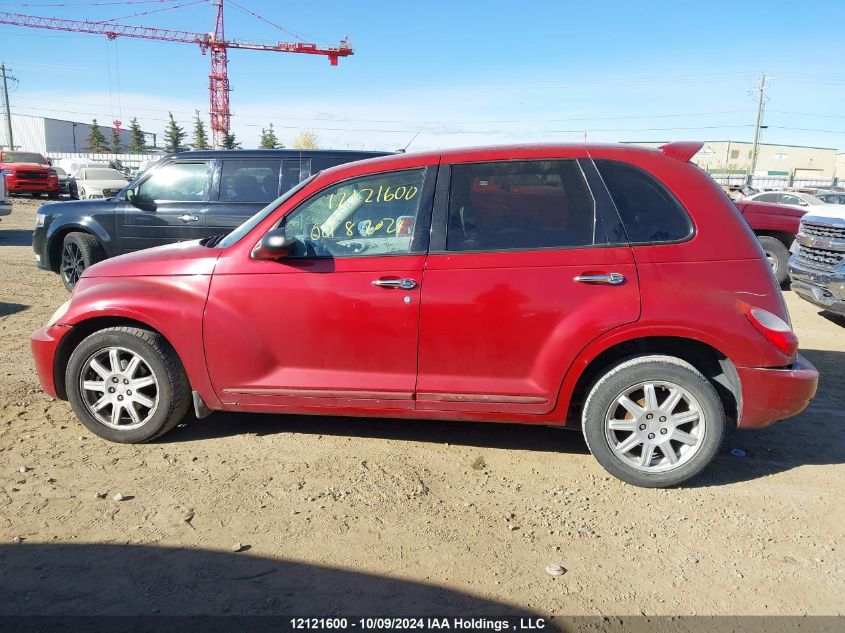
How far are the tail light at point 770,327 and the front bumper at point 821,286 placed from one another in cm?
479

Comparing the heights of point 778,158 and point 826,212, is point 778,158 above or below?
above

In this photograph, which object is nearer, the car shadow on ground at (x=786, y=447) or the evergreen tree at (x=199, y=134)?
the car shadow on ground at (x=786, y=447)

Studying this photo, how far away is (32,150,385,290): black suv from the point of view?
25.0ft

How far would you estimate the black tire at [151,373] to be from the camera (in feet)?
12.9

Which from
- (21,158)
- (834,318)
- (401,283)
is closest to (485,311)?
(401,283)

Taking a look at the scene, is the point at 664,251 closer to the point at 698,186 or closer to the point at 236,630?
the point at 698,186

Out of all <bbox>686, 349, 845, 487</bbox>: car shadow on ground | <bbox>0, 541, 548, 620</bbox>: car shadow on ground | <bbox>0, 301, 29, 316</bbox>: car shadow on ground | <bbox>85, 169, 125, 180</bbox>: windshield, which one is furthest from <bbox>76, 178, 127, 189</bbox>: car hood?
<bbox>686, 349, 845, 487</bbox>: car shadow on ground

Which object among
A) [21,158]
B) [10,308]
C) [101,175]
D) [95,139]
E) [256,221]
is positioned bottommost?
[10,308]

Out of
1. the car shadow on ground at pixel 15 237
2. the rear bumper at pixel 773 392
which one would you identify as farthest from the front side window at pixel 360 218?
the car shadow on ground at pixel 15 237

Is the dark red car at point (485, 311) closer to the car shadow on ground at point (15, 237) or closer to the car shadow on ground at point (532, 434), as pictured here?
the car shadow on ground at point (532, 434)

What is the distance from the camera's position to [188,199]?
784 centimetres

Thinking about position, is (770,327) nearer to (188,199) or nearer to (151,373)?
(151,373)

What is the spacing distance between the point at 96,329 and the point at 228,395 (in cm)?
105

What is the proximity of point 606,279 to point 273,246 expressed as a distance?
73.9 inches
